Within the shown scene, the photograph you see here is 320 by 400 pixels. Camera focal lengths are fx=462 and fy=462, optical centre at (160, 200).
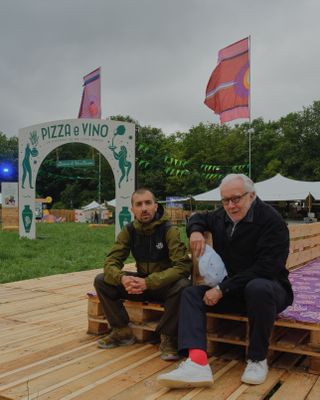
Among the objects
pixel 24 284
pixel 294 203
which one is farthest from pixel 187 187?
pixel 24 284

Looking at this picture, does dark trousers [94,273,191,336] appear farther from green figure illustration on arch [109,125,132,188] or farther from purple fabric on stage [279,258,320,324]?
green figure illustration on arch [109,125,132,188]

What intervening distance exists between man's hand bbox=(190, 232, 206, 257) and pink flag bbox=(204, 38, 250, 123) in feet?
46.0

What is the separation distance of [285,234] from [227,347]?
1.04 metres

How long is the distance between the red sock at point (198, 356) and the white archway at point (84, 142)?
9.04 meters

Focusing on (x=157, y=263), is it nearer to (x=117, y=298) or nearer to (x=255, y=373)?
(x=117, y=298)

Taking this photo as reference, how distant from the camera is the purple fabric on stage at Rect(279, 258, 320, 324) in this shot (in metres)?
3.09

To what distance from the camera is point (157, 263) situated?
3.55 meters

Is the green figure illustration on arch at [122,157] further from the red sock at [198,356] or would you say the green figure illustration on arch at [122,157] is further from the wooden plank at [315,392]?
the wooden plank at [315,392]

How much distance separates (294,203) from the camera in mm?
37344

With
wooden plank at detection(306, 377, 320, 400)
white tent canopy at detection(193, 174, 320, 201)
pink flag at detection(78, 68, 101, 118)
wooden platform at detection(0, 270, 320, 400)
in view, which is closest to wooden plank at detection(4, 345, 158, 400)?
wooden platform at detection(0, 270, 320, 400)

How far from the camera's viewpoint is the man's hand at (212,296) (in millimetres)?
3006

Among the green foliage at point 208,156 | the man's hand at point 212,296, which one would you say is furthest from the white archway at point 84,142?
the green foliage at point 208,156

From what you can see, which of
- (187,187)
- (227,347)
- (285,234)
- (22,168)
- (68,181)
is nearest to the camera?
(285,234)

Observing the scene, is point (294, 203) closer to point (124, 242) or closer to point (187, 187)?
point (187, 187)
